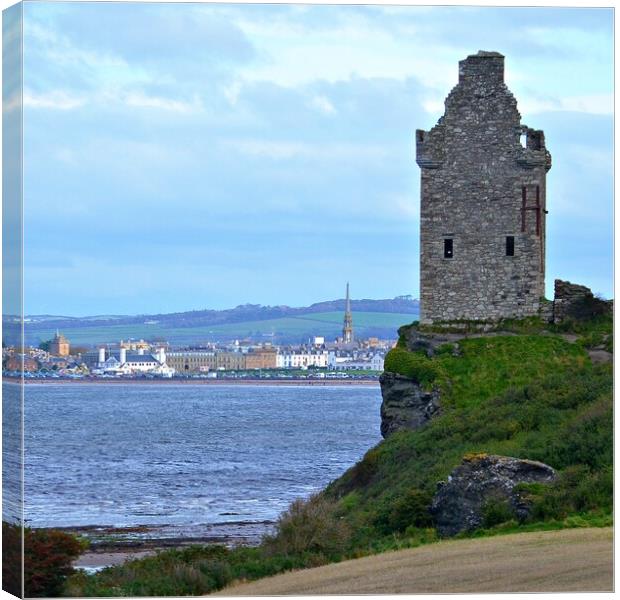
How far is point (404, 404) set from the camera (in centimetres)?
3300

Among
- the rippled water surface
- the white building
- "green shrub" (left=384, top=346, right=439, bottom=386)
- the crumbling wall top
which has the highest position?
the crumbling wall top

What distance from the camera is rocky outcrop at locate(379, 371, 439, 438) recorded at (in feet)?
106

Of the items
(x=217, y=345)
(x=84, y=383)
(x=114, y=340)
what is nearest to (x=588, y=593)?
(x=114, y=340)

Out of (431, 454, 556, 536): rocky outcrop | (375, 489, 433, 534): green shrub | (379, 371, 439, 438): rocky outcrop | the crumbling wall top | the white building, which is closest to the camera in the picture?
(431, 454, 556, 536): rocky outcrop

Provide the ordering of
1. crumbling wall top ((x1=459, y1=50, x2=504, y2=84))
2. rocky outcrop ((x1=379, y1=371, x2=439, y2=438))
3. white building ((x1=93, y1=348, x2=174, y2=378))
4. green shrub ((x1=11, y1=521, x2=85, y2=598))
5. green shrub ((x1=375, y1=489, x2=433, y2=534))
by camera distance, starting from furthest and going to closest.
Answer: white building ((x1=93, y1=348, x2=174, y2=378)) < crumbling wall top ((x1=459, y1=50, x2=504, y2=84)) < rocky outcrop ((x1=379, y1=371, x2=439, y2=438)) < green shrub ((x1=375, y1=489, x2=433, y2=534)) < green shrub ((x1=11, y1=521, x2=85, y2=598))

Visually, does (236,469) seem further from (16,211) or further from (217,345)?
(217,345)

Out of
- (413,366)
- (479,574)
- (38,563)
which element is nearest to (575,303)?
(413,366)

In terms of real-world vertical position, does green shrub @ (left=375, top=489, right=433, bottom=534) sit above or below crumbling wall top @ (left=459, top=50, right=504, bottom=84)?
below

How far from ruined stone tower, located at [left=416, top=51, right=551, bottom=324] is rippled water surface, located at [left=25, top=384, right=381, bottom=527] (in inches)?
380

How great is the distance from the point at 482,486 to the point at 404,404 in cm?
1009

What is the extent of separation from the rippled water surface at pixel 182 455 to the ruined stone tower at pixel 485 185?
964cm

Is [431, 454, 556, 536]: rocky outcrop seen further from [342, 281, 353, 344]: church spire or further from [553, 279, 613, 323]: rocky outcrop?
[342, 281, 353, 344]: church spire

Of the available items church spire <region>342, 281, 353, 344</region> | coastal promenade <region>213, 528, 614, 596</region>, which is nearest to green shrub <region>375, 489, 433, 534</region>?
coastal promenade <region>213, 528, 614, 596</region>

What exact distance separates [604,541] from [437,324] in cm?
1326
